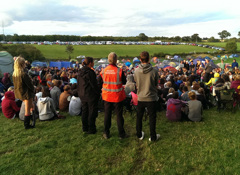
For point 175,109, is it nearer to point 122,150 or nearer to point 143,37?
point 122,150

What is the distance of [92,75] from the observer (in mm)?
4160

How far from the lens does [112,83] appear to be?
3.85m

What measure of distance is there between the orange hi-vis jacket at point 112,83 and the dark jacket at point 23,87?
211 centimetres

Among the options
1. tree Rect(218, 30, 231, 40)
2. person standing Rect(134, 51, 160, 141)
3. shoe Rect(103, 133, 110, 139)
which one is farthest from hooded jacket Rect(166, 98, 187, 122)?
tree Rect(218, 30, 231, 40)

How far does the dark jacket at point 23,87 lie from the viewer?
445 centimetres

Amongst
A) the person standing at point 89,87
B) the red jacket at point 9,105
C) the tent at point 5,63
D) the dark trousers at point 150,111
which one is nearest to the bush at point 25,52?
the tent at point 5,63

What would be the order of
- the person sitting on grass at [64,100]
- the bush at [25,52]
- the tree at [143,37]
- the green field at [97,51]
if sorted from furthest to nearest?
1. the tree at [143,37]
2. the green field at [97,51]
3. the bush at [25,52]
4. the person sitting on grass at [64,100]

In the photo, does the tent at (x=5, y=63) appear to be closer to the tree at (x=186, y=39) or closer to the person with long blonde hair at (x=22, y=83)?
the person with long blonde hair at (x=22, y=83)

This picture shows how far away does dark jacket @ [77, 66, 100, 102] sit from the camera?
414 cm

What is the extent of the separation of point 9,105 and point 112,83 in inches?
156

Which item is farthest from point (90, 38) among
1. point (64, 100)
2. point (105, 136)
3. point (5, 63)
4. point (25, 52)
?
point (105, 136)

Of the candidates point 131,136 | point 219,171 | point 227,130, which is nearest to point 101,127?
point 131,136

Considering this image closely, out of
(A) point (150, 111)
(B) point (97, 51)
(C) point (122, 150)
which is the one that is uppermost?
(B) point (97, 51)

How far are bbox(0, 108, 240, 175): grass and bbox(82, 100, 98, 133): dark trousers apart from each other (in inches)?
8.5
